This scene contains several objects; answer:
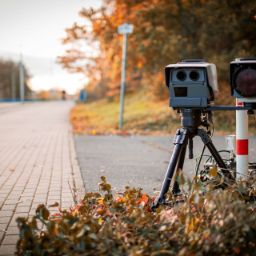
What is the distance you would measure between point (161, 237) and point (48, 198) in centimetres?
262

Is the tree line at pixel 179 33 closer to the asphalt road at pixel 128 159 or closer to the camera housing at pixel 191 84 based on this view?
the asphalt road at pixel 128 159

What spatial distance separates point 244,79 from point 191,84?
46 centimetres

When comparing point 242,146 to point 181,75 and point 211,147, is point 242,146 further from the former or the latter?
point 181,75

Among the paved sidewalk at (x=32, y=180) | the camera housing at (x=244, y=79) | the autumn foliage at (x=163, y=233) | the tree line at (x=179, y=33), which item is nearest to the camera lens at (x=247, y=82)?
the camera housing at (x=244, y=79)

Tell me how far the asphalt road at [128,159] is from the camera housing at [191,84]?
7.02 ft

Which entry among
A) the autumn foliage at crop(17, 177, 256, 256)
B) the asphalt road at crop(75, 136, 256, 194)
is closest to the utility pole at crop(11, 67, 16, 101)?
the asphalt road at crop(75, 136, 256, 194)

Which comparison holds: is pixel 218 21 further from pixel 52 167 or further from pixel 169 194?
pixel 169 194

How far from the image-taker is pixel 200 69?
12.4 ft

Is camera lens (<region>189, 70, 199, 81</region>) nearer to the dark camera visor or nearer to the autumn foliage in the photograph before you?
the dark camera visor

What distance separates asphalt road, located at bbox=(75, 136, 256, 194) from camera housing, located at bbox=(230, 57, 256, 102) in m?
2.20

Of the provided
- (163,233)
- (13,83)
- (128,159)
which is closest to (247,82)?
(163,233)

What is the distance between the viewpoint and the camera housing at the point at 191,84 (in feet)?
12.4

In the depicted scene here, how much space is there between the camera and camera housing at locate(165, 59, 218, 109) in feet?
12.4

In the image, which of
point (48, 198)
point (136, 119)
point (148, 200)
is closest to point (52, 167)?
point (48, 198)
